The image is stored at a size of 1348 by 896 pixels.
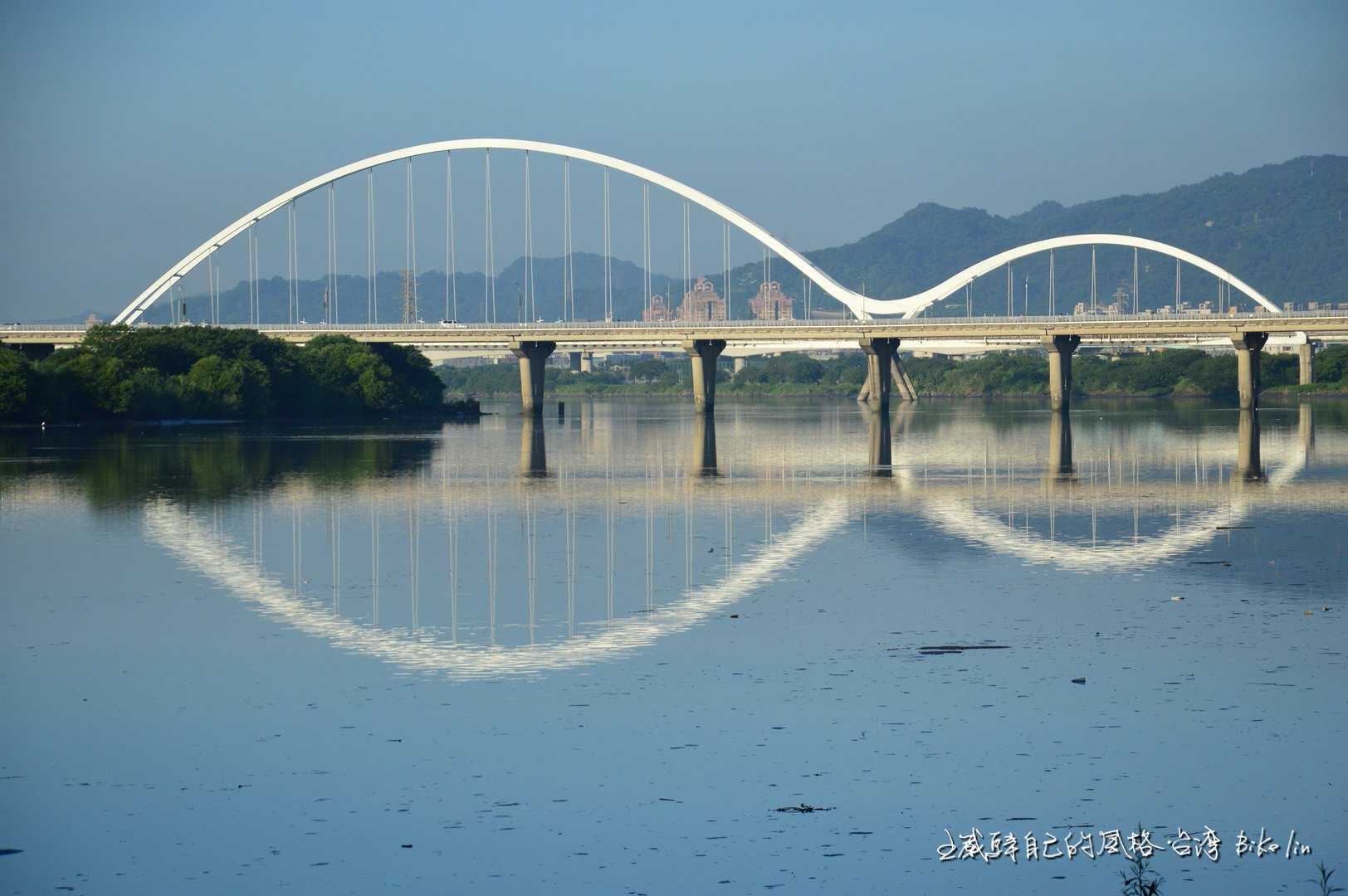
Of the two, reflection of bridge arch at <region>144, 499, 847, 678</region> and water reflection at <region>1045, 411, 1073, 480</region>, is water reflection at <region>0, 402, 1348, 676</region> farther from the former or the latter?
water reflection at <region>1045, 411, 1073, 480</region>

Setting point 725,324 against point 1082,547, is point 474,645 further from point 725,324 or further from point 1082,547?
point 725,324

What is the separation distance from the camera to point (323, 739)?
1555cm

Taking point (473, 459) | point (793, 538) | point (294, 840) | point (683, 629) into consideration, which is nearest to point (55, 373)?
point (473, 459)

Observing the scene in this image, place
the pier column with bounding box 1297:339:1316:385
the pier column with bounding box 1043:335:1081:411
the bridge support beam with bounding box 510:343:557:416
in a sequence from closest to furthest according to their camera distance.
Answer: the pier column with bounding box 1043:335:1081:411
the bridge support beam with bounding box 510:343:557:416
the pier column with bounding box 1297:339:1316:385

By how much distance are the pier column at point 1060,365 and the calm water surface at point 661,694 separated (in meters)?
75.7

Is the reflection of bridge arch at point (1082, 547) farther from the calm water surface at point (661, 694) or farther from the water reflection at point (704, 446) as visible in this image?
the water reflection at point (704, 446)

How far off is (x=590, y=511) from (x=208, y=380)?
60.2 meters

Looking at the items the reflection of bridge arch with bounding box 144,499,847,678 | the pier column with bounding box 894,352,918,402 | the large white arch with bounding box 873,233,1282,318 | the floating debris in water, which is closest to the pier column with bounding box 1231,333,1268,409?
the large white arch with bounding box 873,233,1282,318

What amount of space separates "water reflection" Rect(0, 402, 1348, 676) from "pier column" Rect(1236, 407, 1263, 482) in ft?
1.36

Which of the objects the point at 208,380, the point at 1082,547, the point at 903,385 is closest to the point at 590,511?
the point at 1082,547

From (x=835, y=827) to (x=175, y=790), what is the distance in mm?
5544

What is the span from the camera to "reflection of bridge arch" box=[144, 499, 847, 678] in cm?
1912

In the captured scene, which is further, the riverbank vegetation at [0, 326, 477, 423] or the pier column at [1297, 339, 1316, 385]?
the pier column at [1297, 339, 1316, 385]

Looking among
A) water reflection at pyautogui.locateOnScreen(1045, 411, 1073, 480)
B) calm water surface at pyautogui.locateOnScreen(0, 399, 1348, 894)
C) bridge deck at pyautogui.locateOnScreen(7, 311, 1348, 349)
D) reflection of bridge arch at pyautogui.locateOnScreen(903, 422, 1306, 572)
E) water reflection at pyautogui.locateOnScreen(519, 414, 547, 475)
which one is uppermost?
bridge deck at pyautogui.locateOnScreen(7, 311, 1348, 349)
